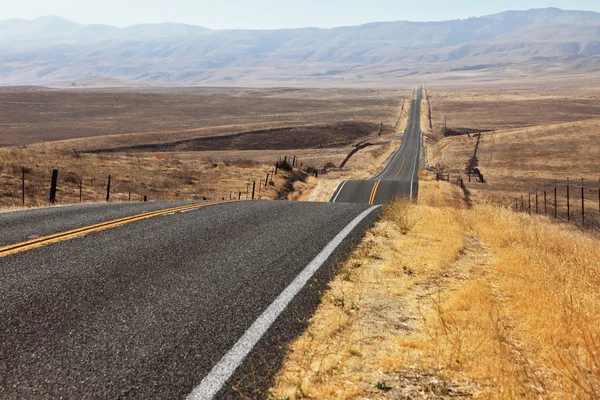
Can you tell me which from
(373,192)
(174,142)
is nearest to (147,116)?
(174,142)

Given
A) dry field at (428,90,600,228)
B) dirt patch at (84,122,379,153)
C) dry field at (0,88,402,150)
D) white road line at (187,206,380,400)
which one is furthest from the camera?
dry field at (0,88,402,150)

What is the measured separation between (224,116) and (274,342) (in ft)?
416

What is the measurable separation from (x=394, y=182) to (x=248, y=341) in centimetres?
4288

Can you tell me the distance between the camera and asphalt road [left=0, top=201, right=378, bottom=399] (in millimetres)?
3955

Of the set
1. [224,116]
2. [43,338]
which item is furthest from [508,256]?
[224,116]

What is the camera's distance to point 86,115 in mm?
126375

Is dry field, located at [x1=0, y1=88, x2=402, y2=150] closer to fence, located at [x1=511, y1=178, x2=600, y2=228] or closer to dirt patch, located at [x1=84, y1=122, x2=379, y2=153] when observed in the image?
dirt patch, located at [x1=84, y1=122, x2=379, y2=153]

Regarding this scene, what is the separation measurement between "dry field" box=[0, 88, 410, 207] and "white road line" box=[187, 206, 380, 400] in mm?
17684

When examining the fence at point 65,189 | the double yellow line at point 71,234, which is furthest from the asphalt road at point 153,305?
the fence at point 65,189

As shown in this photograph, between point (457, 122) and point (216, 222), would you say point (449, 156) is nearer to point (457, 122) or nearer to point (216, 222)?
point (457, 122)

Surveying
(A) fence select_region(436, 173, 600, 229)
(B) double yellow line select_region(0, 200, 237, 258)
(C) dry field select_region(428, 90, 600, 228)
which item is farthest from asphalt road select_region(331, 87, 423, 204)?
(B) double yellow line select_region(0, 200, 237, 258)

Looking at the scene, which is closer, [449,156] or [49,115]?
[449,156]

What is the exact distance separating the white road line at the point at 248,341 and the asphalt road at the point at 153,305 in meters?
0.01

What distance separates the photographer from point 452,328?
17.1 ft
